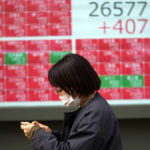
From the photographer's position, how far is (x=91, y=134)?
55.1 inches

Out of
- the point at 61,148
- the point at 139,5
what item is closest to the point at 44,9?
the point at 139,5

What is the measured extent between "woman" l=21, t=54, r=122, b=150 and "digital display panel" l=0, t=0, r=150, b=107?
5.06 ft

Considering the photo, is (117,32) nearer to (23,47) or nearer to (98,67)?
(98,67)

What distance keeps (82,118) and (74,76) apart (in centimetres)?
21

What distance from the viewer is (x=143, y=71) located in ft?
10.3

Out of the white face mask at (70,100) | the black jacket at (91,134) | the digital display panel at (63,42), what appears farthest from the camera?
the digital display panel at (63,42)

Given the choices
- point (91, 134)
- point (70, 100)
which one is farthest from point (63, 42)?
point (91, 134)

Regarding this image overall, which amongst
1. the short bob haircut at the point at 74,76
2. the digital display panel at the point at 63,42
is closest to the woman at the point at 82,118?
the short bob haircut at the point at 74,76

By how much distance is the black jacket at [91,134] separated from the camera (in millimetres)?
1404

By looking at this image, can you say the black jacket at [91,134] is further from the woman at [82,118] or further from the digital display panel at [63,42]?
the digital display panel at [63,42]

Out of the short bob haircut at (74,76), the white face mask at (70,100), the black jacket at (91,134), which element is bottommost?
the black jacket at (91,134)

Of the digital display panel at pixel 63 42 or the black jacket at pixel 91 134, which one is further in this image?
the digital display panel at pixel 63 42

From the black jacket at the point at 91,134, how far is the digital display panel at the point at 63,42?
1.64 m

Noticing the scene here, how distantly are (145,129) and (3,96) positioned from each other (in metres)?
1.56
